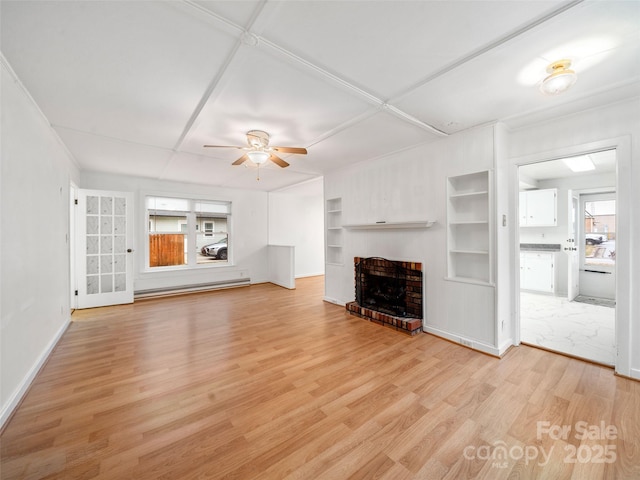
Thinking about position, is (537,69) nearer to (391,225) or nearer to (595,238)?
(391,225)

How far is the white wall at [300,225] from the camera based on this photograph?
24.4 feet

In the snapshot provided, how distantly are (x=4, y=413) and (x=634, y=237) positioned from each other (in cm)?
524

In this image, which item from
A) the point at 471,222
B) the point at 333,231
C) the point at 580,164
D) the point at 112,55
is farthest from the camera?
the point at 333,231

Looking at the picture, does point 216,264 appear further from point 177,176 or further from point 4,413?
point 4,413

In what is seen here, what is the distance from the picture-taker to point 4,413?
1.80 metres

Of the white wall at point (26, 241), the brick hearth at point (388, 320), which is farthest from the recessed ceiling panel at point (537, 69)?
the white wall at point (26, 241)

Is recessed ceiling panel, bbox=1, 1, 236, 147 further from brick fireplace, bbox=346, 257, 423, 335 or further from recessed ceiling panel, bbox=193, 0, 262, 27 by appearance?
brick fireplace, bbox=346, 257, 423, 335

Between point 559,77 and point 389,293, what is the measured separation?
3004mm

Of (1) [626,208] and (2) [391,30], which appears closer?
(2) [391,30]

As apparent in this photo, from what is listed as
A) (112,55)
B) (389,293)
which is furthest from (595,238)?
(112,55)

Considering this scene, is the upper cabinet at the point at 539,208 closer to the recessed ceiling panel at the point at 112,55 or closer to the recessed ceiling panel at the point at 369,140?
the recessed ceiling panel at the point at 369,140

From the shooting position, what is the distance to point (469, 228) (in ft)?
10.6

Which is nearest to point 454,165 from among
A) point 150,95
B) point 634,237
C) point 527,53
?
point 527,53

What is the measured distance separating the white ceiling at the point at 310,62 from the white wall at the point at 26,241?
10.3 inches
